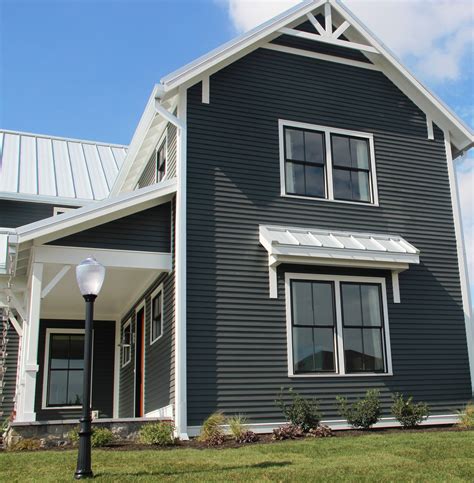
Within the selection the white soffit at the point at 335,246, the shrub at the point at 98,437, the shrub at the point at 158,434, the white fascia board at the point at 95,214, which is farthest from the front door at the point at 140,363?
the white soffit at the point at 335,246

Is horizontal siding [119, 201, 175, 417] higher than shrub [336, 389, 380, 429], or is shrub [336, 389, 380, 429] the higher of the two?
horizontal siding [119, 201, 175, 417]

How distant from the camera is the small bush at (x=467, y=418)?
38.2 feet

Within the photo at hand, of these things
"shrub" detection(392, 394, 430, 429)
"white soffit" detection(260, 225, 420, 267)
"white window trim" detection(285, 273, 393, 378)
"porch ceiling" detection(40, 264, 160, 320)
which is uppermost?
"white soffit" detection(260, 225, 420, 267)

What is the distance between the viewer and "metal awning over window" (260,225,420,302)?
11617mm

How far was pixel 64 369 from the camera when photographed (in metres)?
17.2

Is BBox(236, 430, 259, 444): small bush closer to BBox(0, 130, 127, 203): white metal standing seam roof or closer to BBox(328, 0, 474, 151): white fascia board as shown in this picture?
BBox(328, 0, 474, 151): white fascia board

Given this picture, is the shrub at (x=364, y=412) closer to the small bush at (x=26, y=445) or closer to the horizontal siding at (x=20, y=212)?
the small bush at (x=26, y=445)

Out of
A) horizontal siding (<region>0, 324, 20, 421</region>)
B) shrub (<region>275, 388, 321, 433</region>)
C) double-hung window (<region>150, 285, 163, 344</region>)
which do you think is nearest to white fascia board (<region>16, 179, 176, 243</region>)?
double-hung window (<region>150, 285, 163, 344</region>)

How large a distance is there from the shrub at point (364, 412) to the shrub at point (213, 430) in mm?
2216

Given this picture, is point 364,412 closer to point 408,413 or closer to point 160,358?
point 408,413

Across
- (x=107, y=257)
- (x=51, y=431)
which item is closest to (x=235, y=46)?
(x=107, y=257)

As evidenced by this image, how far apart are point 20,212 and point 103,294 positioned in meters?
3.95

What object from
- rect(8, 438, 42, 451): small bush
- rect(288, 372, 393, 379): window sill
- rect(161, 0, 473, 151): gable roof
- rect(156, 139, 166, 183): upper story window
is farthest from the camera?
rect(156, 139, 166, 183): upper story window

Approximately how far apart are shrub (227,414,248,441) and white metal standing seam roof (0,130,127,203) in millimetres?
8858
